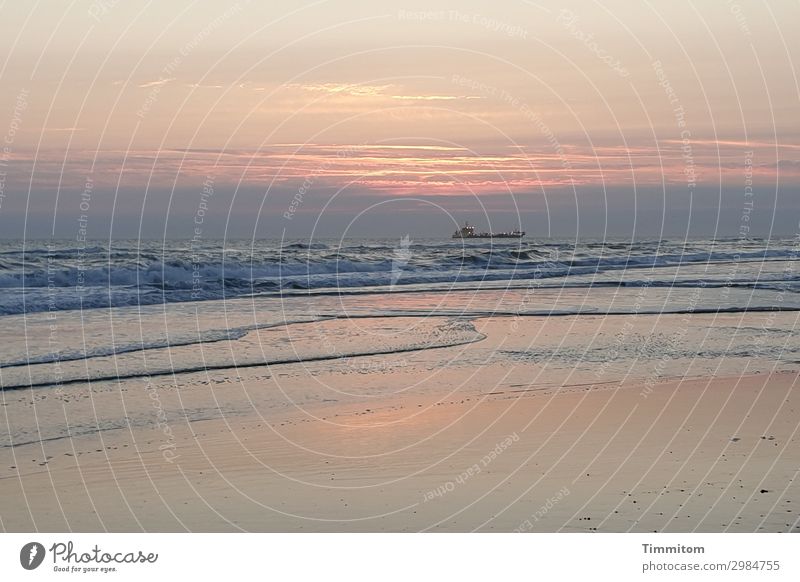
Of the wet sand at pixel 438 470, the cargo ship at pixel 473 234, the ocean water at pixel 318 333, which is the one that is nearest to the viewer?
the wet sand at pixel 438 470

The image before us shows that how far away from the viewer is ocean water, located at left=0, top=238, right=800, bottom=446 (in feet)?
54.3

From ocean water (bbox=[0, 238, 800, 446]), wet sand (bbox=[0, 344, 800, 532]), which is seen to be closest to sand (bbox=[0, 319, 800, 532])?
wet sand (bbox=[0, 344, 800, 532])

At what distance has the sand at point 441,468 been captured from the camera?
32.0 feet

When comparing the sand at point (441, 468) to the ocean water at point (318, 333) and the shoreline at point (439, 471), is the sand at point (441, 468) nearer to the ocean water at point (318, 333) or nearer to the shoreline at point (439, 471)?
the shoreline at point (439, 471)

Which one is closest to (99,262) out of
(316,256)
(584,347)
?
(316,256)

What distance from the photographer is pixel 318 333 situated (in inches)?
998

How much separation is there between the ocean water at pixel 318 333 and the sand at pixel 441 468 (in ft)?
5.32

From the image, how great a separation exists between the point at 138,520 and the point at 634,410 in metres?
8.04

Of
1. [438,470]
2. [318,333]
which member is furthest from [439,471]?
[318,333]

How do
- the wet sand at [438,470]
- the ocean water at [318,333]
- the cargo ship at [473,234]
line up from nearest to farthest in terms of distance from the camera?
1. the wet sand at [438,470]
2. the ocean water at [318,333]
3. the cargo ship at [473,234]

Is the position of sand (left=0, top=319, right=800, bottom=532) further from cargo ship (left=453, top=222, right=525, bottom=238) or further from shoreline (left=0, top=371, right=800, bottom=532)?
cargo ship (left=453, top=222, right=525, bottom=238)

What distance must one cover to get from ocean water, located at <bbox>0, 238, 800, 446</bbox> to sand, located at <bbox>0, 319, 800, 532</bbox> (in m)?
1.62

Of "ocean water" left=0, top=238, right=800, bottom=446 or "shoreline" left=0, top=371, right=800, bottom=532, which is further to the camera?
"ocean water" left=0, top=238, right=800, bottom=446

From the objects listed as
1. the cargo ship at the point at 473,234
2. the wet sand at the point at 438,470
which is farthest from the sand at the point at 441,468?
the cargo ship at the point at 473,234
